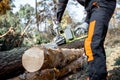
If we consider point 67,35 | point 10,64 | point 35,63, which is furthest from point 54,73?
point 67,35

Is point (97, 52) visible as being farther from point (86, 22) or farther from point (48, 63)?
point (48, 63)

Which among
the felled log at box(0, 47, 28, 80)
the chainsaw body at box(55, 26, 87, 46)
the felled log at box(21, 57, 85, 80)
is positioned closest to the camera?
the chainsaw body at box(55, 26, 87, 46)

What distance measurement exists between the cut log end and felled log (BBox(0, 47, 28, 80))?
0.65m

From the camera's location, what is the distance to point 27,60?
4359 millimetres

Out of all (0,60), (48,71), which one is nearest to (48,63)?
(48,71)

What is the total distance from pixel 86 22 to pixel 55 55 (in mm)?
1451

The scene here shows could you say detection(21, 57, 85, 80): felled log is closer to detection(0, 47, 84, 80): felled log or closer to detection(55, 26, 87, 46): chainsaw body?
detection(0, 47, 84, 80): felled log

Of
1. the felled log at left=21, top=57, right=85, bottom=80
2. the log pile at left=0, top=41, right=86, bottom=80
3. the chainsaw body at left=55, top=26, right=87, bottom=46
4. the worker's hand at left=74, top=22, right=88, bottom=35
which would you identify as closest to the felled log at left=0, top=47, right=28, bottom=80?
the log pile at left=0, top=41, right=86, bottom=80

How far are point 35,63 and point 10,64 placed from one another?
81 centimetres

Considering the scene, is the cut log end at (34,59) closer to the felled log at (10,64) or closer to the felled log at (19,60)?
the felled log at (19,60)

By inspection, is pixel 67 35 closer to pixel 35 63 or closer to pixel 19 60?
pixel 35 63

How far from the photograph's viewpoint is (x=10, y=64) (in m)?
4.87

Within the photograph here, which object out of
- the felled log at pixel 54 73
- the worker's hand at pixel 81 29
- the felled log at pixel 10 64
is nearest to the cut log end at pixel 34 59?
the felled log at pixel 54 73

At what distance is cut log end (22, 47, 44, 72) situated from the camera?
428cm
